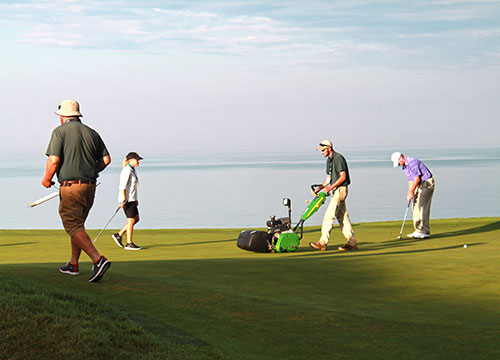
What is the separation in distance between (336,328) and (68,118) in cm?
402

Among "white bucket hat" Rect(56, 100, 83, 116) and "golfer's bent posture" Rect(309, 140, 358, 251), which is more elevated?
"white bucket hat" Rect(56, 100, 83, 116)

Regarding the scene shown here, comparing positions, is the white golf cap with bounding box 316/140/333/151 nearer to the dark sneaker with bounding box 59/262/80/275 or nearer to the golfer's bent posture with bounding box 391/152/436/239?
the golfer's bent posture with bounding box 391/152/436/239

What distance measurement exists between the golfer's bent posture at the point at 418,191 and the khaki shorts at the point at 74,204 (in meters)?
10.1

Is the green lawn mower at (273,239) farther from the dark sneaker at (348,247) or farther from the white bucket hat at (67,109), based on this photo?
the white bucket hat at (67,109)

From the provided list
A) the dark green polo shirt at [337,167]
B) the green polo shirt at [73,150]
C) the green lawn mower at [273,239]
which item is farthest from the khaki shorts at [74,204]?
the dark green polo shirt at [337,167]

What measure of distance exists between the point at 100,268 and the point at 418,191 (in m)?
11.1

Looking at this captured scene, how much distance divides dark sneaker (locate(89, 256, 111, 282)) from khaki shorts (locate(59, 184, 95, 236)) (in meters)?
0.46

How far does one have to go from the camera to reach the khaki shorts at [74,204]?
852 centimetres

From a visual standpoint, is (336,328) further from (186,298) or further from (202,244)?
(202,244)

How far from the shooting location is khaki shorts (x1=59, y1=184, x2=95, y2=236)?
852cm

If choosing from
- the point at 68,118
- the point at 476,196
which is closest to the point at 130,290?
the point at 68,118

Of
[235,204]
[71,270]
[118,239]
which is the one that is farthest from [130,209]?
[235,204]

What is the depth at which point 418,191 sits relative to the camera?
17969 millimetres

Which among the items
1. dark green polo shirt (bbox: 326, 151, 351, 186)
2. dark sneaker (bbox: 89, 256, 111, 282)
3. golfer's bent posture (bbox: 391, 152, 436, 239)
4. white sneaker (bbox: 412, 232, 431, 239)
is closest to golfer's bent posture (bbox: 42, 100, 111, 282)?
dark sneaker (bbox: 89, 256, 111, 282)
